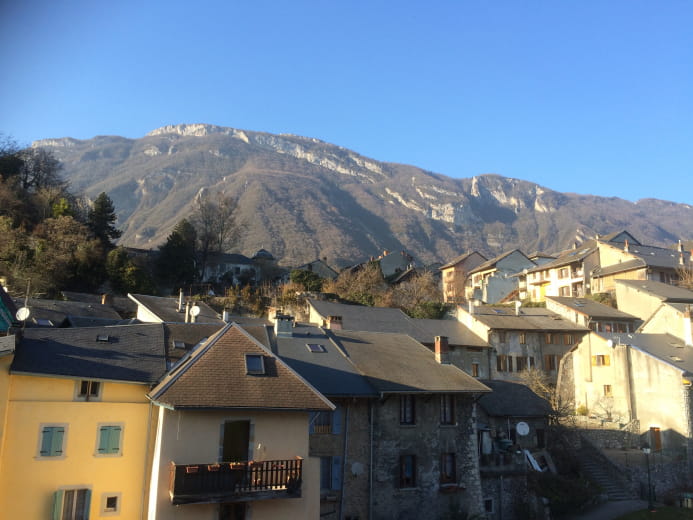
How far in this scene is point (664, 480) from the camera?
1345 inches

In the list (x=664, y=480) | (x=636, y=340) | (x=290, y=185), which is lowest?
(x=664, y=480)

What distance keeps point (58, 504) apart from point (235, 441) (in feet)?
21.0

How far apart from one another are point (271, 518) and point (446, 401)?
1016 cm

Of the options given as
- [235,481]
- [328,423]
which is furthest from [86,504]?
[328,423]

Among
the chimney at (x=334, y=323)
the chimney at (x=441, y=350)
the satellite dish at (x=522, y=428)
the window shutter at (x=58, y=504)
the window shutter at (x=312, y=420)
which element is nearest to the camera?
the window shutter at (x=58, y=504)

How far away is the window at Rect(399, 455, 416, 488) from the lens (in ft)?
79.8

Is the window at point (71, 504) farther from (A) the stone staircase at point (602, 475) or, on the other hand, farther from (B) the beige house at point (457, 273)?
(B) the beige house at point (457, 273)

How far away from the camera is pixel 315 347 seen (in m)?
27.3

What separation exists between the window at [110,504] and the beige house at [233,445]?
3.89 ft

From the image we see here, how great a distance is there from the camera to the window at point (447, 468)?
83.1 ft

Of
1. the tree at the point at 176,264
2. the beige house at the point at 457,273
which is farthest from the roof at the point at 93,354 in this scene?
the beige house at the point at 457,273

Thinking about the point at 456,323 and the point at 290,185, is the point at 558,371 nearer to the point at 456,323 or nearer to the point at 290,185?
the point at 456,323

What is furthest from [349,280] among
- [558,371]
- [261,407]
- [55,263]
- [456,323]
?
[261,407]

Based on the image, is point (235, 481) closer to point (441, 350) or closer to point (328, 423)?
point (328, 423)
